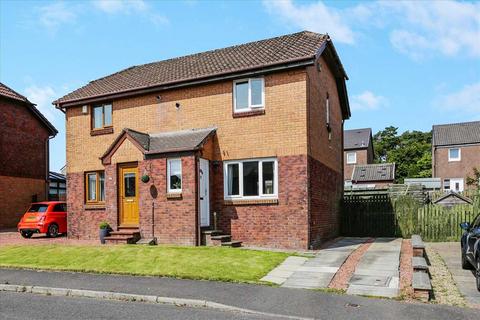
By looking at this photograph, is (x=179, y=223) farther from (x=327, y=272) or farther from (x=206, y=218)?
(x=327, y=272)

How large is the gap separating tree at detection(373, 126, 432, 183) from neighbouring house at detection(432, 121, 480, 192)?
1428cm

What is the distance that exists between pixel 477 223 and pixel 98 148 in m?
13.8

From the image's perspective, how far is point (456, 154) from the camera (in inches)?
1869

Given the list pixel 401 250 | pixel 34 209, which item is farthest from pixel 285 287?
pixel 34 209

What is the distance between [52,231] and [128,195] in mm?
5083

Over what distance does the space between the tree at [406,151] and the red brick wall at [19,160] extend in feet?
166

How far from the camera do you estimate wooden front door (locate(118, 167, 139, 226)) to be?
1633cm

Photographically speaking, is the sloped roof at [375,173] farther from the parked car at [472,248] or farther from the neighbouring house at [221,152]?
the parked car at [472,248]

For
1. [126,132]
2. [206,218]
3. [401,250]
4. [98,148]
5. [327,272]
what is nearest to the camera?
[327,272]

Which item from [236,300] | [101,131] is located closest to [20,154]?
[101,131]

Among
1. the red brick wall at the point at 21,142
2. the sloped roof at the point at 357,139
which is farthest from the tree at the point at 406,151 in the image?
the red brick wall at the point at 21,142

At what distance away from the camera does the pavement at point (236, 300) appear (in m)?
7.34

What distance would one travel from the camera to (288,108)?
14680 millimetres

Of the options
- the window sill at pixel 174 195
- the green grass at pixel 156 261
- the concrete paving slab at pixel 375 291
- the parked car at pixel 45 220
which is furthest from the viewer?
the parked car at pixel 45 220
